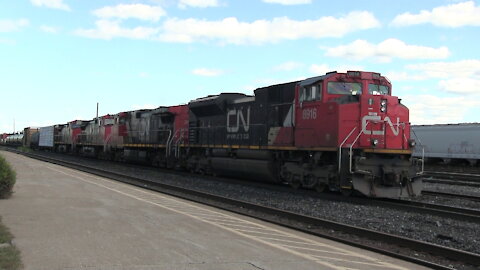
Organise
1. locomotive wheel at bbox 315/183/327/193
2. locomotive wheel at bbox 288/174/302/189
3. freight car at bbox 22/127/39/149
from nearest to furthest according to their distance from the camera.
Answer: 1. locomotive wheel at bbox 315/183/327/193
2. locomotive wheel at bbox 288/174/302/189
3. freight car at bbox 22/127/39/149

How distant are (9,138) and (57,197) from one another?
86.8m

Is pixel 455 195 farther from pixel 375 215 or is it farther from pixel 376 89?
pixel 375 215

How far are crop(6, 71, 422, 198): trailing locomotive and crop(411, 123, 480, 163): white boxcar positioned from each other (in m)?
15.0

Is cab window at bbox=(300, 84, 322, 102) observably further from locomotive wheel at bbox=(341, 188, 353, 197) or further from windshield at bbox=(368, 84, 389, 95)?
Answer: locomotive wheel at bbox=(341, 188, 353, 197)

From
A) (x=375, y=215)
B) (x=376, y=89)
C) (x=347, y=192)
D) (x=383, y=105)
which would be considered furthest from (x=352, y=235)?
(x=376, y=89)

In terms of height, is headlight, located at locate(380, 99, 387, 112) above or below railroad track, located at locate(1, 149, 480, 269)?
above

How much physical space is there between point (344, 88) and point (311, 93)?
106cm

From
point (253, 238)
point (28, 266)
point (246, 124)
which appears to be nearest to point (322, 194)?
point (246, 124)

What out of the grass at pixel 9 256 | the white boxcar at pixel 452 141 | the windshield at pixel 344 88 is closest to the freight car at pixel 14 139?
the white boxcar at pixel 452 141

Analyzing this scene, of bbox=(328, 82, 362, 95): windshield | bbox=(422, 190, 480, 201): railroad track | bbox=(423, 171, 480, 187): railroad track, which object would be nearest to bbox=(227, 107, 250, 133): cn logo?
bbox=(328, 82, 362, 95): windshield

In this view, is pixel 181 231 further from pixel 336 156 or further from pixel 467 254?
pixel 336 156

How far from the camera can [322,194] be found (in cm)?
1383

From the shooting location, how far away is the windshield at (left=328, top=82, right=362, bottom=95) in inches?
557

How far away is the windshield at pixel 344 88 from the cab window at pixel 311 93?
35cm
